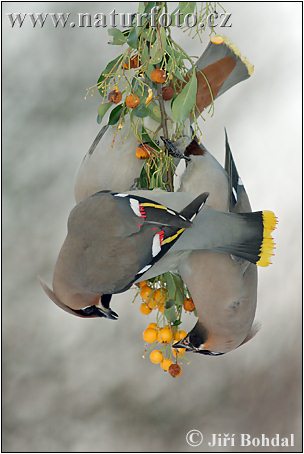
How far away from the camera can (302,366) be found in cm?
166

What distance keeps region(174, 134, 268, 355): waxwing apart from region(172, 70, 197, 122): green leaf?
15 centimetres

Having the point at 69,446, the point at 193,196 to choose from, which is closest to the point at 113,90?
the point at 193,196

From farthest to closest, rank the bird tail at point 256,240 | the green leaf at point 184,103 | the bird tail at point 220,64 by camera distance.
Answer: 1. the bird tail at point 220,64
2. the bird tail at point 256,240
3. the green leaf at point 184,103

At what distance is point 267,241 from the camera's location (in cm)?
100

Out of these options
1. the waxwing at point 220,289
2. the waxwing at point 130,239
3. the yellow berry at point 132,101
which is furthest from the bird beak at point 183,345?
the yellow berry at point 132,101

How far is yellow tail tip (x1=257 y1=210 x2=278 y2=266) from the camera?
3.23 ft

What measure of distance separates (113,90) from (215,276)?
0.32 metres

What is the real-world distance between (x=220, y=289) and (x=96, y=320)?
75cm

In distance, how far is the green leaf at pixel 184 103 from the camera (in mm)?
887

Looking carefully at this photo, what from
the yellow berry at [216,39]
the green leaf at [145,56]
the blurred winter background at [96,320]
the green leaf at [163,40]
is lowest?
the blurred winter background at [96,320]

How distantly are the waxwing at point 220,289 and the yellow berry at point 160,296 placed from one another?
1.9 inches

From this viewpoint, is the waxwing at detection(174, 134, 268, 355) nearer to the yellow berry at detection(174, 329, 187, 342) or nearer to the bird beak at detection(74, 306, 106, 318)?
the yellow berry at detection(174, 329, 187, 342)

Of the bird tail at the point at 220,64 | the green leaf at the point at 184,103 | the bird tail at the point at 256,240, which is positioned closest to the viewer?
the green leaf at the point at 184,103

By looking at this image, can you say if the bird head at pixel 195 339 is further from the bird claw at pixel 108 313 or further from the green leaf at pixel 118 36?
the green leaf at pixel 118 36
